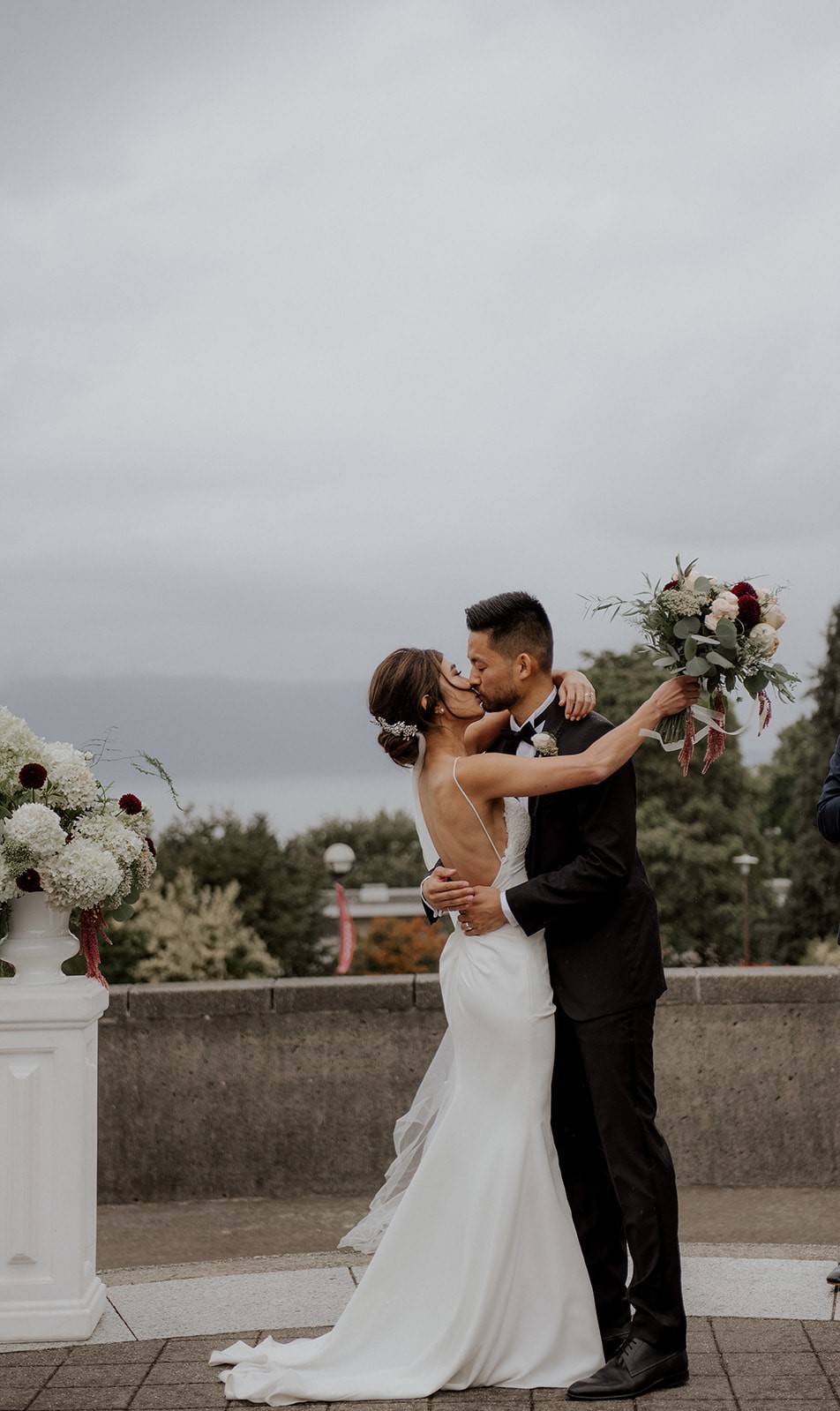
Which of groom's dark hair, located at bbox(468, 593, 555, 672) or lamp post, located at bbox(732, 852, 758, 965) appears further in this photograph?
lamp post, located at bbox(732, 852, 758, 965)

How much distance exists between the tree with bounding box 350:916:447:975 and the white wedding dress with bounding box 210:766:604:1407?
2539cm

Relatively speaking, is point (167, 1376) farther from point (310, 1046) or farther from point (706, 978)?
point (706, 978)

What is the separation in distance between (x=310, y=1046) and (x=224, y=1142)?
0.61m

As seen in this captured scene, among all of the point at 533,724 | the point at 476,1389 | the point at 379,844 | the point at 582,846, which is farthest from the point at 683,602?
the point at 379,844

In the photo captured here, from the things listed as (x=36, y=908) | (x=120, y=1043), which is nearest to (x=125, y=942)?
(x=120, y=1043)

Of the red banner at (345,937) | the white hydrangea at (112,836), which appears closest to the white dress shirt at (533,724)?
the white hydrangea at (112,836)

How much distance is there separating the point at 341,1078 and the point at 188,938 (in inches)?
604

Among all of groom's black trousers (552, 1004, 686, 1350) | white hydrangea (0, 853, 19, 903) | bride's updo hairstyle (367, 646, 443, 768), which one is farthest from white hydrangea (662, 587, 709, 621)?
white hydrangea (0, 853, 19, 903)

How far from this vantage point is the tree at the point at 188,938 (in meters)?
21.4

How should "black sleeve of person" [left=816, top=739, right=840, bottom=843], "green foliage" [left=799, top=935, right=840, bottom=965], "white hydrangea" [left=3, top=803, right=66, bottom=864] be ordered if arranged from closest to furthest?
1. "white hydrangea" [left=3, top=803, right=66, bottom=864]
2. "black sleeve of person" [left=816, top=739, right=840, bottom=843]
3. "green foliage" [left=799, top=935, right=840, bottom=965]

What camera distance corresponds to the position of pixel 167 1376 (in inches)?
169

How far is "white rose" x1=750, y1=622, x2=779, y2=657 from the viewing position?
4.03 metres

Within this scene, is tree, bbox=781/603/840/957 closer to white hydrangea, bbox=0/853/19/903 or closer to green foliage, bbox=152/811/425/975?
green foliage, bbox=152/811/425/975

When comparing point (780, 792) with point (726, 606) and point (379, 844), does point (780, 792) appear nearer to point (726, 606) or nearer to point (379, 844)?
point (379, 844)
